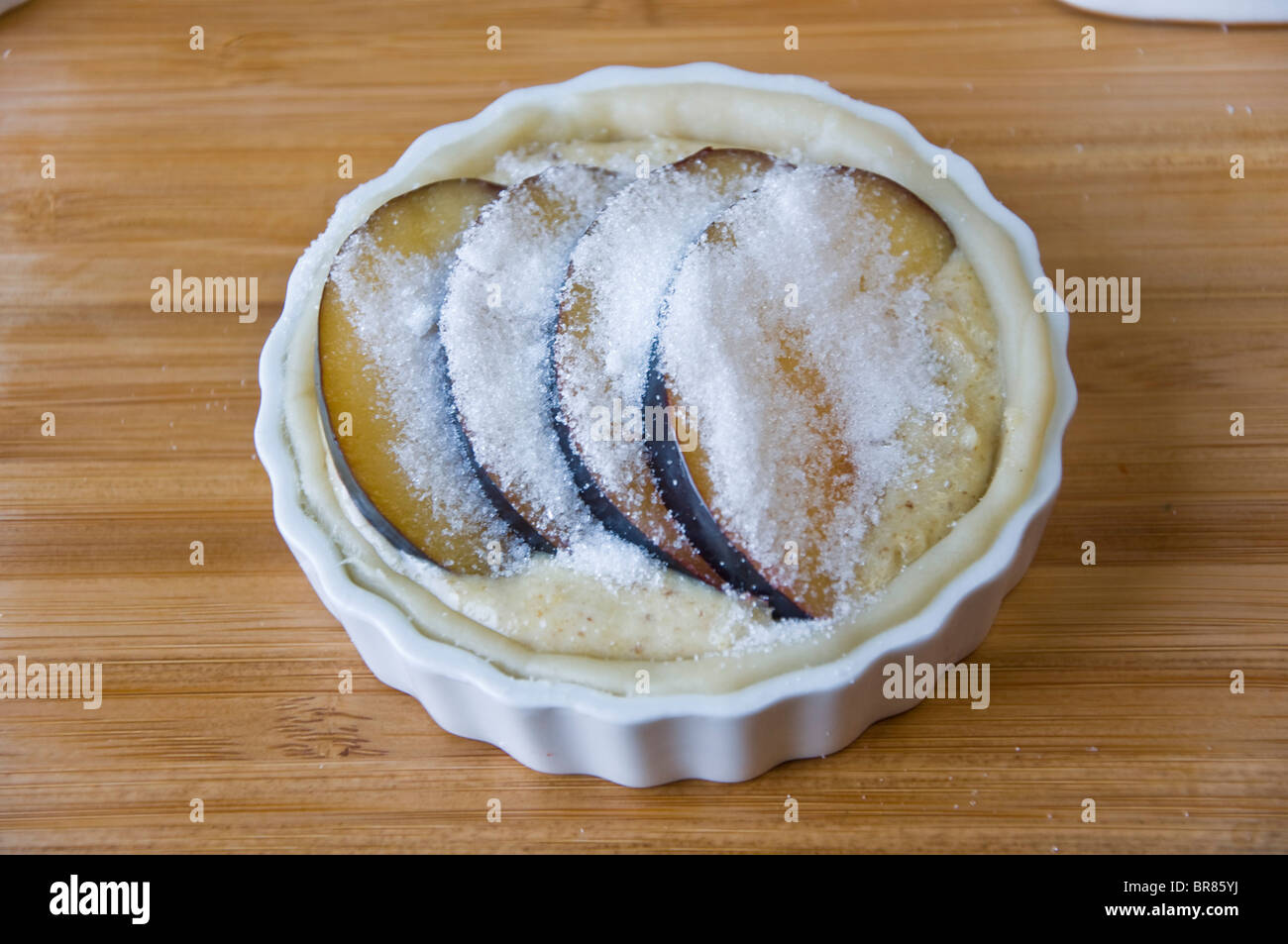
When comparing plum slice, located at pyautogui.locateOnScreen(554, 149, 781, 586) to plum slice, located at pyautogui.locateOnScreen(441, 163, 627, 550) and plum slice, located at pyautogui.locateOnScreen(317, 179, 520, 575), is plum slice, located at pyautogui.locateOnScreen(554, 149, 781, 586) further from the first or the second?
plum slice, located at pyautogui.locateOnScreen(317, 179, 520, 575)

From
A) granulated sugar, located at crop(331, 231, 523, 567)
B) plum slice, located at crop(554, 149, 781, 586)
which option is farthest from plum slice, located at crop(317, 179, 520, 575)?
plum slice, located at crop(554, 149, 781, 586)

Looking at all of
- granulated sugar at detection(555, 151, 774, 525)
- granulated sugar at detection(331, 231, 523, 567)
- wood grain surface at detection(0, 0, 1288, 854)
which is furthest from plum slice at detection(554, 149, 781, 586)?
wood grain surface at detection(0, 0, 1288, 854)

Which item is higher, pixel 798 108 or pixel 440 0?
pixel 440 0

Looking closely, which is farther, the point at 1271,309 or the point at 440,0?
the point at 440,0

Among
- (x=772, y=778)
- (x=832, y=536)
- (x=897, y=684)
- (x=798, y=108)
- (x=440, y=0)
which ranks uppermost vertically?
(x=440, y=0)

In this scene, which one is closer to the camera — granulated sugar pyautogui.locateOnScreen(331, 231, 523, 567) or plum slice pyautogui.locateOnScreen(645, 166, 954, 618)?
plum slice pyautogui.locateOnScreen(645, 166, 954, 618)

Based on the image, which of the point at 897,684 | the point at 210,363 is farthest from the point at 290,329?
the point at 897,684

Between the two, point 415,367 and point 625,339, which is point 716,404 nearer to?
point 625,339

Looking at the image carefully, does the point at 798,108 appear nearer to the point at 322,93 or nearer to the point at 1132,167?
the point at 1132,167
